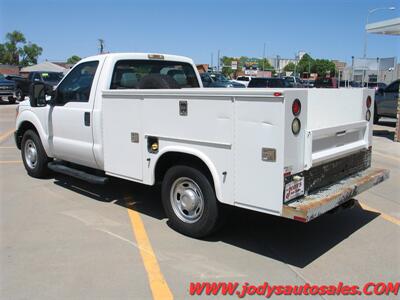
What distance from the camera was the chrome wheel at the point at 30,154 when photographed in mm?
7797

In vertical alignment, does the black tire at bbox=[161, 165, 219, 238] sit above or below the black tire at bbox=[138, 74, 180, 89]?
below

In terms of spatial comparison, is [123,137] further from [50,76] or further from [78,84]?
[50,76]

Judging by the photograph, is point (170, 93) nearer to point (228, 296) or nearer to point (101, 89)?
point (101, 89)

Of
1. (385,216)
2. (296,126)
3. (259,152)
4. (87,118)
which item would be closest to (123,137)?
(87,118)

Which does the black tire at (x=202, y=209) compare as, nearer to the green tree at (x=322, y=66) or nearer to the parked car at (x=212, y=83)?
the parked car at (x=212, y=83)

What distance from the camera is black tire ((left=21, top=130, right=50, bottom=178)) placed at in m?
7.54

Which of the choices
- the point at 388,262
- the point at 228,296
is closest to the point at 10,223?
the point at 228,296

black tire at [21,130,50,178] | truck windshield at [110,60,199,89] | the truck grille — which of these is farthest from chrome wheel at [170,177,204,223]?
black tire at [21,130,50,178]

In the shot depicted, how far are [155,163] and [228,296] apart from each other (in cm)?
189

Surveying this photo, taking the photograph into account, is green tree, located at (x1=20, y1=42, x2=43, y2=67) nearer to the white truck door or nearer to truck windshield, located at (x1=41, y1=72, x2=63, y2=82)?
truck windshield, located at (x1=41, y1=72, x2=63, y2=82)

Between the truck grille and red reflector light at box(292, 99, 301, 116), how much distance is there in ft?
2.12

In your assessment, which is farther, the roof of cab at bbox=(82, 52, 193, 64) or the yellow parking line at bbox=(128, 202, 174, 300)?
the roof of cab at bbox=(82, 52, 193, 64)

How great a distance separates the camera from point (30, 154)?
314 inches

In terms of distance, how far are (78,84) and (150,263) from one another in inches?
125
